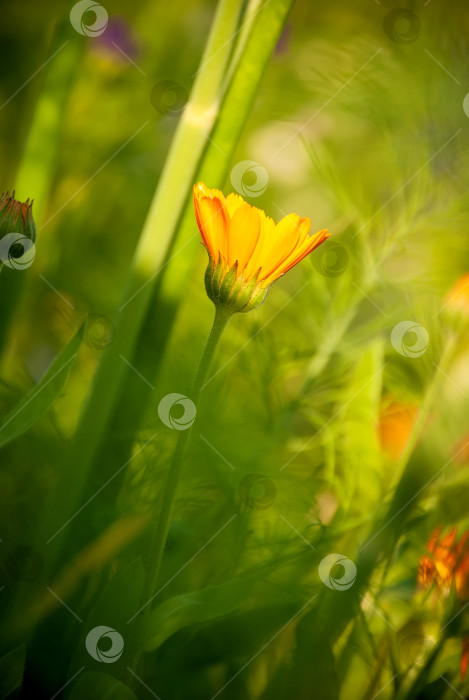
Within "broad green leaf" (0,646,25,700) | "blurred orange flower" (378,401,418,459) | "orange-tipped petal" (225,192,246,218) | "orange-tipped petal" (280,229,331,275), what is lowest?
"blurred orange flower" (378,401,418,459)

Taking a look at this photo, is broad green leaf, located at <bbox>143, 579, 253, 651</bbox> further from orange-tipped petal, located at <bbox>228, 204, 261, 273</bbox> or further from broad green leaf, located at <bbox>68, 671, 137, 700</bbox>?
orange-tipped petal, located at <bbox>228, 204, 261, 273</bbox>

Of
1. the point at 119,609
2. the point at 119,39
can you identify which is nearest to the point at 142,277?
the point at 119,609

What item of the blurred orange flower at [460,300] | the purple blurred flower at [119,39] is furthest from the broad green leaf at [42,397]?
the purple blurred flower at [119,39]

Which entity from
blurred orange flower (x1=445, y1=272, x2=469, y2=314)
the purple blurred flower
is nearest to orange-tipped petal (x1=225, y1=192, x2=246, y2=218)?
blurred orange flower (x1=445, y1=272, x2=469, y2=314)

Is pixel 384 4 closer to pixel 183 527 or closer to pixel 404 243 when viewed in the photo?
pixel 404 243

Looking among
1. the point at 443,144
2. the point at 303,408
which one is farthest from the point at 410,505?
the point at 443,144

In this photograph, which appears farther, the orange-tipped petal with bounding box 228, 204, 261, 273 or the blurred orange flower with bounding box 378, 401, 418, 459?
the blurred orange flower with bounding box 378, 401, 418, 459

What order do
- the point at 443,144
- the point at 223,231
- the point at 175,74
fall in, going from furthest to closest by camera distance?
the point at 175,74 < the point at 443,144 < the point at 223,231
